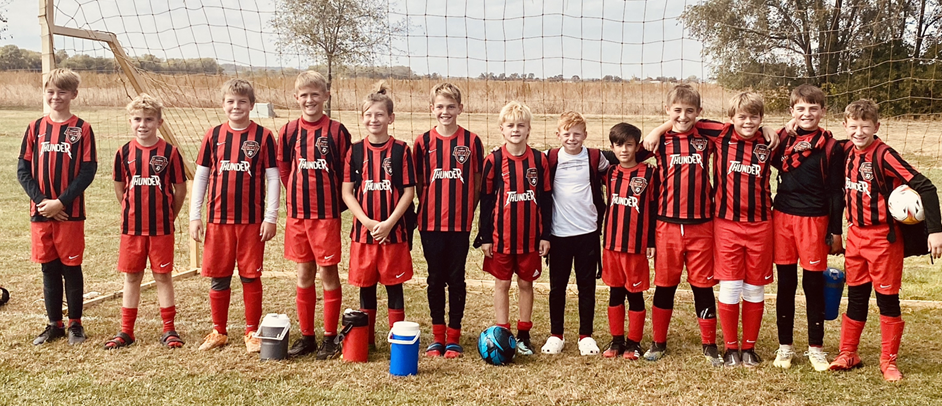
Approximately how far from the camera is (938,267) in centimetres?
671

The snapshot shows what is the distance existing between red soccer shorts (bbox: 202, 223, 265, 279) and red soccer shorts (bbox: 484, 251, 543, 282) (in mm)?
1368

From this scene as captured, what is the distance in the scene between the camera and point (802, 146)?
12.8 feet

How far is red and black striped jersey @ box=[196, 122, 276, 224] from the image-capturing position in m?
4.18

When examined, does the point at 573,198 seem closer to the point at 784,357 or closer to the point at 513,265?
the point at 513,265

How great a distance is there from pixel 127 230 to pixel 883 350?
4.40 meters

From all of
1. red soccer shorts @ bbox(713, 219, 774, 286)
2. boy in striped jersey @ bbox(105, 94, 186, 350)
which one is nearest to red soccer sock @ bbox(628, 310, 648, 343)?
red soccer shorts @ bbox(713, 219, 774, 286)

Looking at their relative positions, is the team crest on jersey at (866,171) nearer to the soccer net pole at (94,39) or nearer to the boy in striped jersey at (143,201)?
the boy in striped jersey at (143,201)

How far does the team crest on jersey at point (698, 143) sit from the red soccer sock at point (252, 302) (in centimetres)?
269

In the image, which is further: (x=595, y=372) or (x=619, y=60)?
(x=619, y=60)

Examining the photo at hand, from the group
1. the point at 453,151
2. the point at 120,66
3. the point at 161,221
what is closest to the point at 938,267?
the point at 453,151

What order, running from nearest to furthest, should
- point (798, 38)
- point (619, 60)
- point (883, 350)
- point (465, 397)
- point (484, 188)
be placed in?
point (465, 397)
point (883, 350)
point (484, 188)
point (619, 60)
point (798, 38)

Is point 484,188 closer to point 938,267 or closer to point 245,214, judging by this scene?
point 245,214

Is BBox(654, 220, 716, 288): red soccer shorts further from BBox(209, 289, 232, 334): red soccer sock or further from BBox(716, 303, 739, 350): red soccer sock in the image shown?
BBox(209, 289, 232, 334): red soccer sock

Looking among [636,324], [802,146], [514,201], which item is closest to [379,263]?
[514,201]
